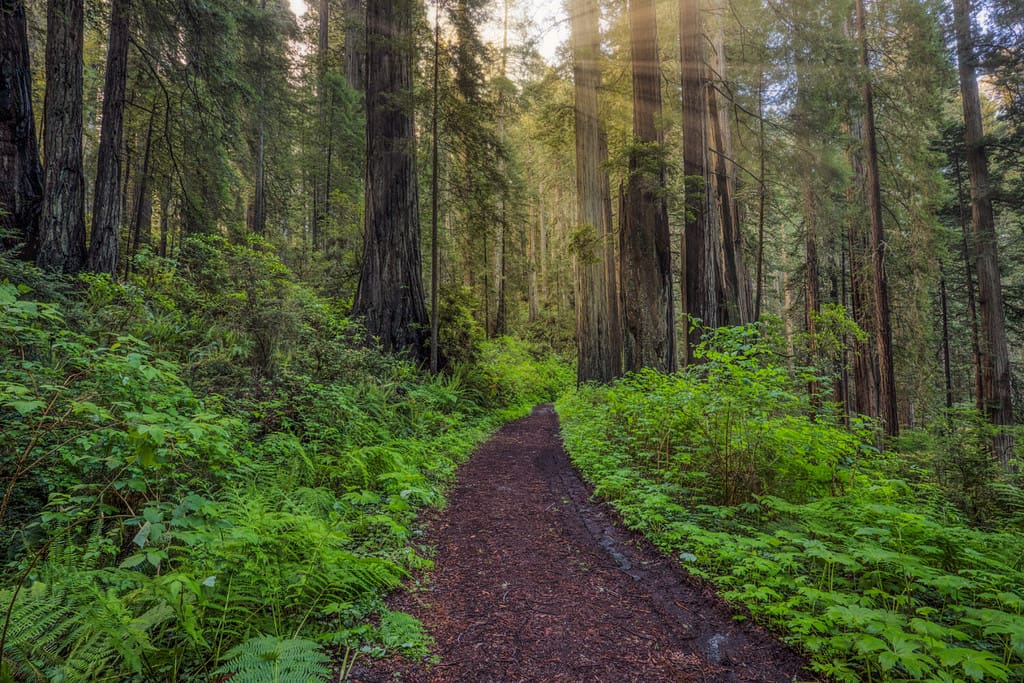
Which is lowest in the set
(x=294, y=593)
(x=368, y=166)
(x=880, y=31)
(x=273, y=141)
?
(x=294, y=593)

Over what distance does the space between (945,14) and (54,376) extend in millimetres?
19789

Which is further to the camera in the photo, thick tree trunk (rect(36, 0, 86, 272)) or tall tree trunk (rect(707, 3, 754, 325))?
tall tree trunk (rect(707, 3, 754, 325))

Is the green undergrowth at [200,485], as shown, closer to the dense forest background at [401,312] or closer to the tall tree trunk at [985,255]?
the dense forest background at [401,312]

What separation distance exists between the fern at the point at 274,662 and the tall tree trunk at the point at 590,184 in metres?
10.7

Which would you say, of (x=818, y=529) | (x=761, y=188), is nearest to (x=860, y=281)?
(x=761, y=188)

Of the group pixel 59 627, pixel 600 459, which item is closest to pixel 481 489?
pixel 600 459

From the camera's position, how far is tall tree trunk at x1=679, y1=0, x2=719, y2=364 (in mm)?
8641

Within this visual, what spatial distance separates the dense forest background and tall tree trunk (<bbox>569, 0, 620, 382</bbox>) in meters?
A: 0.08

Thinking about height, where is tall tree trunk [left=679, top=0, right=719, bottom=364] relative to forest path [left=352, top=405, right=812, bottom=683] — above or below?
above

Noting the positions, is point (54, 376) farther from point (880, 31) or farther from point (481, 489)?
point (880, 31)

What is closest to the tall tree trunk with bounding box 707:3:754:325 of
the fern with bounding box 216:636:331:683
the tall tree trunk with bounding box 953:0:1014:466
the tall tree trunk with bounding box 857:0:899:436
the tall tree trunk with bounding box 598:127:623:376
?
the tall tree trunk with bounding box 598:127:623:376

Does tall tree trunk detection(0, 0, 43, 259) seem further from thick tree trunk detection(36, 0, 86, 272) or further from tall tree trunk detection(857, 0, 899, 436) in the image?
tall tree trunk detection(857, 0, 899, 436)

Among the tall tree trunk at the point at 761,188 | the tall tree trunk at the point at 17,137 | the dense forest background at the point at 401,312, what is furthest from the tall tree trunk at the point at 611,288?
the tall tree trunk at the point at 17,137

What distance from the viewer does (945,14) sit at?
469 inches
